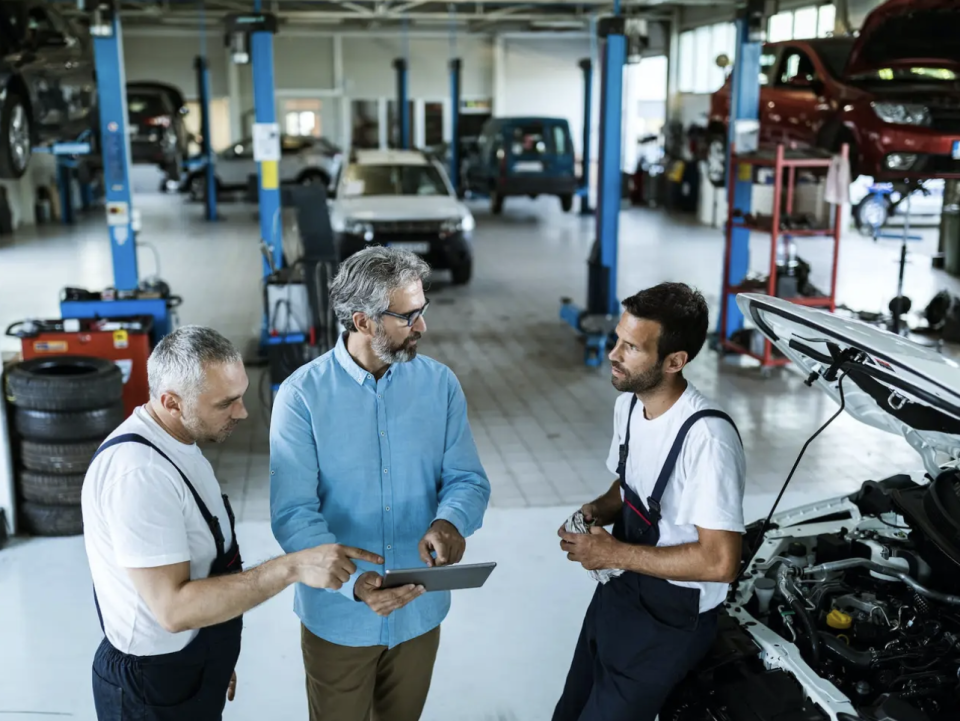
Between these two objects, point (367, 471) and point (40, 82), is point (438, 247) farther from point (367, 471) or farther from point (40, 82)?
point (367, 471)

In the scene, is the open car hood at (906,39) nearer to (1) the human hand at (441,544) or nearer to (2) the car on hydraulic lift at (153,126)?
(1) the human hand at (441,544)

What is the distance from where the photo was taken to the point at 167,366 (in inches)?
80.4

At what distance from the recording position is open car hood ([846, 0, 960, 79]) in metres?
9.02

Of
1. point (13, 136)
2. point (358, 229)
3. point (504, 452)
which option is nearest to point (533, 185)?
point (358, 229)

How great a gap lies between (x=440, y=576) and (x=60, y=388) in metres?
3.29

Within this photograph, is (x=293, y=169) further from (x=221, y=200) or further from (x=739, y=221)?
(x=739, y=221)

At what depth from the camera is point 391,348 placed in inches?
89.0

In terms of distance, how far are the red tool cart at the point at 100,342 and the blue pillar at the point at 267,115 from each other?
1996 millimetres

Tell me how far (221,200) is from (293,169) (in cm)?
258

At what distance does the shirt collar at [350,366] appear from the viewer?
2.31m

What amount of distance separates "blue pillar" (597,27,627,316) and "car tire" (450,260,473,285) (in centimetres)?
302

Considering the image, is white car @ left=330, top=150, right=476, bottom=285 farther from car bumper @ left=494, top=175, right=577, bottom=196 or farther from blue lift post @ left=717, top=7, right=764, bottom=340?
car bumper @ left=494, top=175, right=577, bottom=196

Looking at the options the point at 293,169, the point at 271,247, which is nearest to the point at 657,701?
the point at 271,247

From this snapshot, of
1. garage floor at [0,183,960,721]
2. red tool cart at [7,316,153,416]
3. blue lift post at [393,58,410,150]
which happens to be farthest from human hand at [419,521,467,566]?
blue lift post at [393,58,410,150]
